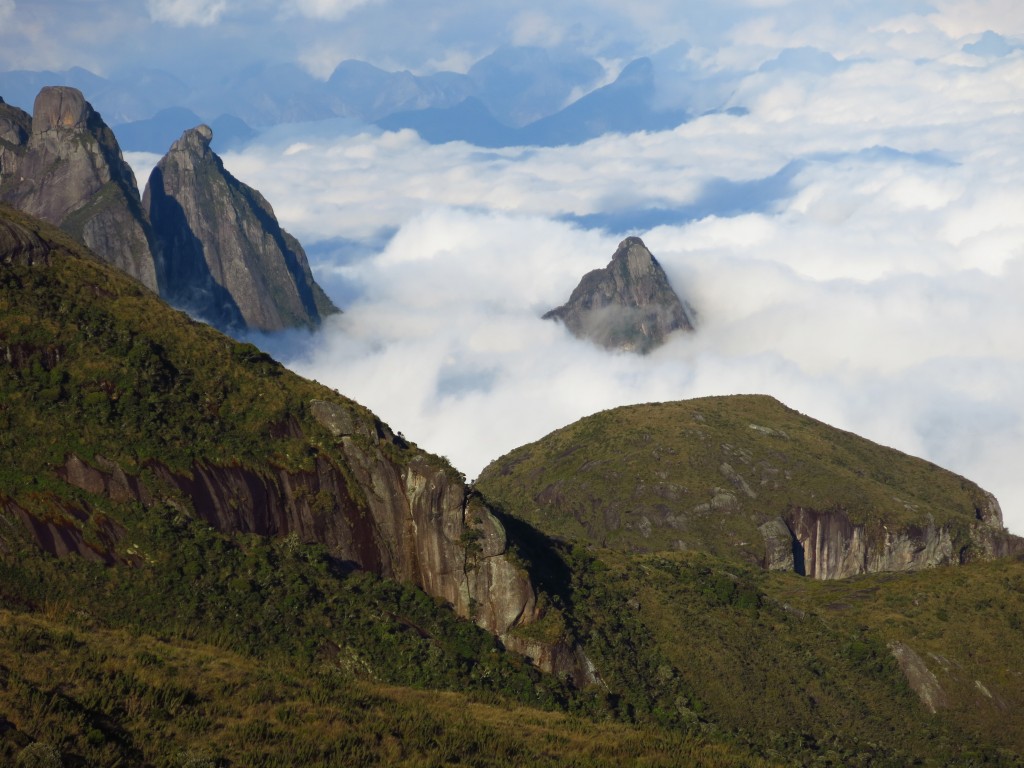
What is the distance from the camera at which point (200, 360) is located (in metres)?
89.1

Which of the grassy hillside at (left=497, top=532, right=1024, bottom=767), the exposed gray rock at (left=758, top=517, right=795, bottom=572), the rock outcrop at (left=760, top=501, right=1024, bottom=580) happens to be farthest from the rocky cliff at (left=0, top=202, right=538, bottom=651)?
the rock outcrop at (left=760, top=501, right=1024, bottom=580)

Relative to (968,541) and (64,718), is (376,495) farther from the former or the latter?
(968,541)

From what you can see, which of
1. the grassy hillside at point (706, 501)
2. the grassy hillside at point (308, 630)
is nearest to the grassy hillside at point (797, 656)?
the grassy hillside at point (308, 630)

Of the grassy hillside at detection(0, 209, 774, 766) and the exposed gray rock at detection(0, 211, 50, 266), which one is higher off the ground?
the exposed gray rock at detection(0, 211, 50, 266)

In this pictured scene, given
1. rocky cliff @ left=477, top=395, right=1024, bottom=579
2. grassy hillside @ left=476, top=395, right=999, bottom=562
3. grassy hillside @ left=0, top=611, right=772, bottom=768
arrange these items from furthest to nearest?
rocky cliff @ left=477, top=395, right=1024, bottom=579, grassy hillside @ left=476, top=395, right=999, bottom=562, grassy hillside @ left=0, top=611, right=772, bottom=768

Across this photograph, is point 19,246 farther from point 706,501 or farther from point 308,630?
point 706,501

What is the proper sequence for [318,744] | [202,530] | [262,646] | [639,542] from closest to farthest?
[318,744] → [262,646] → [202,530] → [639,542]

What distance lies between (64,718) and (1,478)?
3895cm

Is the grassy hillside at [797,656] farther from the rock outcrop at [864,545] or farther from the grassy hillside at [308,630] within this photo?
the rock outcrop at [864,545]

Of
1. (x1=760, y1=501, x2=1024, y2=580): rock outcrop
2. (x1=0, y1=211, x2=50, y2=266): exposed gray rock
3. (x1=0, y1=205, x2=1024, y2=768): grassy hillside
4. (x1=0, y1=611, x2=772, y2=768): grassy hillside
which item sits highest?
(x1=760, y1=501, x2=1024, y2=580): rock outcrop

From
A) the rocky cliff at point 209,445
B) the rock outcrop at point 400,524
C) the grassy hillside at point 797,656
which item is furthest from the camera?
the grassy hillside at point 797,656

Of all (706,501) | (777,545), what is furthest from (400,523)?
(777,545)

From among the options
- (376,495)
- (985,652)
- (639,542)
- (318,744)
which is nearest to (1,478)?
(376,495)

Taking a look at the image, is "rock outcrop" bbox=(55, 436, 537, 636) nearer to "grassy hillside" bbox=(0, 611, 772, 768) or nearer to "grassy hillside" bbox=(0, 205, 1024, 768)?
"grassy hillside" bbox=(0, 205, 1024, 768)
